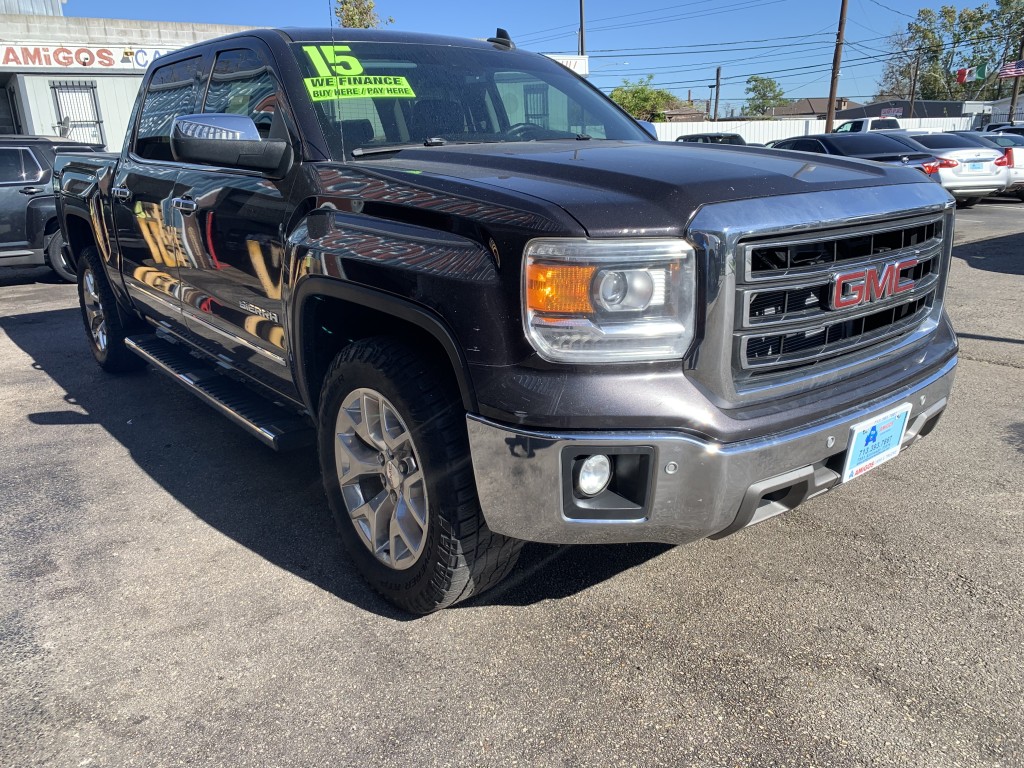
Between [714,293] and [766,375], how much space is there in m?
0.34

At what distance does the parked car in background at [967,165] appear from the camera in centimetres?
1445

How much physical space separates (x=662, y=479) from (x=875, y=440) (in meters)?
0.83

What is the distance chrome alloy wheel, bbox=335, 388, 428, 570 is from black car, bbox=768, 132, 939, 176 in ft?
40.9

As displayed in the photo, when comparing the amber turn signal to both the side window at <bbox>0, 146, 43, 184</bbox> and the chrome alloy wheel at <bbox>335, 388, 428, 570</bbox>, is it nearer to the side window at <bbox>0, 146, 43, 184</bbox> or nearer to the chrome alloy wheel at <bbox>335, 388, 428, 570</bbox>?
the chrome alloy wheel at <bbox>335, 388, 428, 570</bbox>

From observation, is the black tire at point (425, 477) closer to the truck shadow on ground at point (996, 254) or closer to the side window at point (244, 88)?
the side window at point (244, 88)

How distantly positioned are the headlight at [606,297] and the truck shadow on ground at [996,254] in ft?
27.8

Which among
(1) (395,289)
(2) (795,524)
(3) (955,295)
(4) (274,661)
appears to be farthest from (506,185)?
(3) (955,295)

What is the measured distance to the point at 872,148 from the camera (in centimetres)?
1380

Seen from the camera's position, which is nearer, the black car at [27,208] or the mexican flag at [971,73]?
the black car at [27,208]

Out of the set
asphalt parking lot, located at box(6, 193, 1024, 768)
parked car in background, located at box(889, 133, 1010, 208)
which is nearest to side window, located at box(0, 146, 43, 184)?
asphalt parking lot, located at box(6, 193, 1024, 768)

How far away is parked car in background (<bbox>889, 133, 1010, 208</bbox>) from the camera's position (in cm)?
1445

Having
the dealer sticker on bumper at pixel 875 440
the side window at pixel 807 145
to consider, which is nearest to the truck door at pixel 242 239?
the dealer sticker on bumper at pixel 875 440

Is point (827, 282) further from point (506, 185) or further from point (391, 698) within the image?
point (391, 698)

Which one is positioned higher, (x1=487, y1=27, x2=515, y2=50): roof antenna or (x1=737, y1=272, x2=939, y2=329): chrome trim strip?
(x1=487, y1=27, x2=515, y2=50): roof antenna
